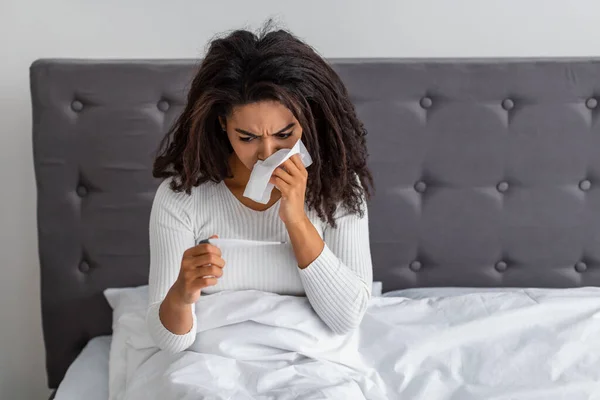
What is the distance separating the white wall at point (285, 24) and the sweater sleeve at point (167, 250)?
60cm

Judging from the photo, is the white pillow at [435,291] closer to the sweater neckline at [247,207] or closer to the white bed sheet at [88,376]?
the sweater neckline at [247,207]

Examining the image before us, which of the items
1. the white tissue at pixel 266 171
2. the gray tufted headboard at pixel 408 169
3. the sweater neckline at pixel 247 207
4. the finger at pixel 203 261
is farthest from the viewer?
the gray tufted headboard at pixel 408 169

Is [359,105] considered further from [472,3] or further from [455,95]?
[472,3]

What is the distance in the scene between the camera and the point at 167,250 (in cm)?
148

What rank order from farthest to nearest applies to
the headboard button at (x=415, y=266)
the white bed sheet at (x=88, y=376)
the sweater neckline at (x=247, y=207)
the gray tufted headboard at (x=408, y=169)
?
the headboard button at (x=415, y=266)
the gray tufted headboard at (x=408, y=169)
the white bed sheet at (x=88, y=376)
the sweater neckline at (x=247, y=207)

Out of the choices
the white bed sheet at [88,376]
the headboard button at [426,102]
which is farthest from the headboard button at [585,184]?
the white bed sheet at [88,376]

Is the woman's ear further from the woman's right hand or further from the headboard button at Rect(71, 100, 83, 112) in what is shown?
the headboard button at Rect(71, 100, 83, 112)

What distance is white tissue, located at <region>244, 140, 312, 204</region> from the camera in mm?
1377

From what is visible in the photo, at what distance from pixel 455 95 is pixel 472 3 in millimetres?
271

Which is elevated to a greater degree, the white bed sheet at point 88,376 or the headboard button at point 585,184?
the headboard button at point 585,184

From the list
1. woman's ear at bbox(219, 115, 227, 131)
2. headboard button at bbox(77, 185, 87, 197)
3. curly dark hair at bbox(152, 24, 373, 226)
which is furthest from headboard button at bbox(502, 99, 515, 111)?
headboard button at bbox(77, 185, 87, 197)

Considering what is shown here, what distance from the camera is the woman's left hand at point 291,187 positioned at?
1400 mm

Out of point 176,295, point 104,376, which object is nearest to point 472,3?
point 176,295

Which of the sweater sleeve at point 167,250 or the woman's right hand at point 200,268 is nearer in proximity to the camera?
the woman's right hand at point 200,268
